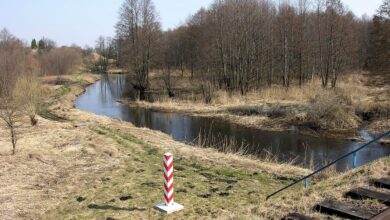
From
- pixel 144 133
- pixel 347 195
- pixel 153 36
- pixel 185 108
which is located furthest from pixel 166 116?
pixel 347 195

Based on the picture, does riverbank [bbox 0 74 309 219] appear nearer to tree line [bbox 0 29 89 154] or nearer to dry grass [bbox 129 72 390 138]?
tree line [bbox 0 29 89 154]

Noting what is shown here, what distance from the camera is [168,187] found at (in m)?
8.28

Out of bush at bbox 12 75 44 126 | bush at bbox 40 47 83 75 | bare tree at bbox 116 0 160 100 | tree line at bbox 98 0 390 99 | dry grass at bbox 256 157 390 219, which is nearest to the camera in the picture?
dry grass at bbox 256 157 390 219

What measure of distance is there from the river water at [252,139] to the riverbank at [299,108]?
122cm

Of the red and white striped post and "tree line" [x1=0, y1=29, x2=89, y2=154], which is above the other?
"tree line" [x1=0, y1=29, x2=89, y2=154]

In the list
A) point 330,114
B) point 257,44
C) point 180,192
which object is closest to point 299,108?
point 330,114

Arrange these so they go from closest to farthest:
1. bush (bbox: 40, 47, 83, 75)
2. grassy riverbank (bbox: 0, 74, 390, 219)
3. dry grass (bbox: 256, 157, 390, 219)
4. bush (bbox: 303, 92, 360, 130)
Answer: dry grass (bbox: 256, 157, 390, 219)
grassy riverbank (bbox: 0, 74, 390, 219)
bush (bbox: 303, 92, 360, 130)
bush (bbox: 40, 47, 83, 75)

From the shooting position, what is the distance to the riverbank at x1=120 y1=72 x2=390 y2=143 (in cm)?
2428

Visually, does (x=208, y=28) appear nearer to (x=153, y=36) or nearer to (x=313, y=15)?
(x=153, y=36)

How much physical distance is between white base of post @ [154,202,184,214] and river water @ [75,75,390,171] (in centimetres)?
857

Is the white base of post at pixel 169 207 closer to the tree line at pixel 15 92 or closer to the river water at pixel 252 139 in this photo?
the tree line at pixel 15 92

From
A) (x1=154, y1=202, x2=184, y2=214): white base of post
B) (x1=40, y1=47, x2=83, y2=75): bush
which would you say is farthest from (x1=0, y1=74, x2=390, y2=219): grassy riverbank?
(x1=40, y1=47, x2=83, y2=75): bush

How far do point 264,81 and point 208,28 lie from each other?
926 cm

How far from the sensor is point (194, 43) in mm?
55250
